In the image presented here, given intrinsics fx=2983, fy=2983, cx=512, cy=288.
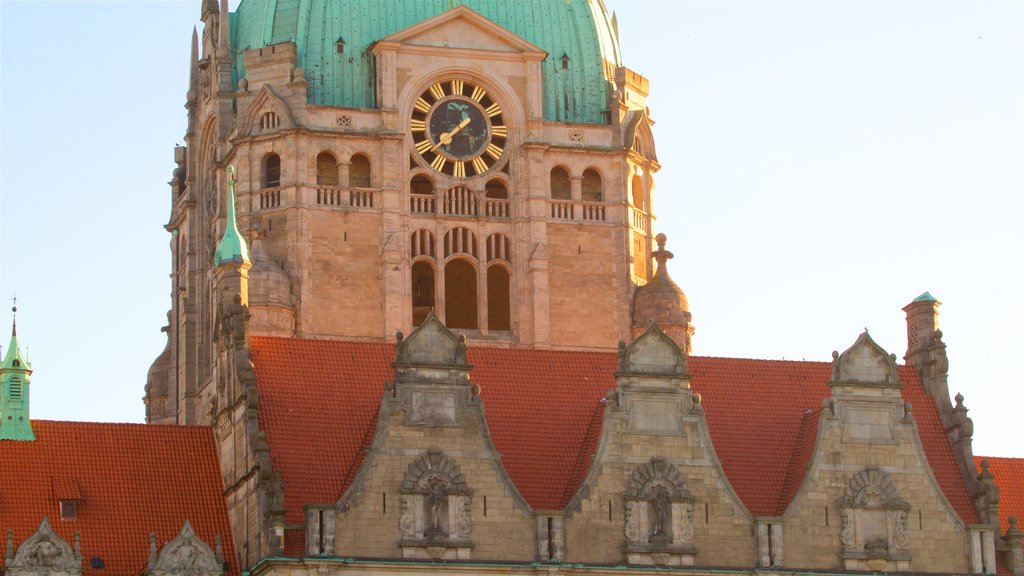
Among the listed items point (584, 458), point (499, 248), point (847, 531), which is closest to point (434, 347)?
point (584, 458)

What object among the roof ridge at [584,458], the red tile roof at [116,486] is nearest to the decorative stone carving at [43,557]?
the red tile roof at [116,486]

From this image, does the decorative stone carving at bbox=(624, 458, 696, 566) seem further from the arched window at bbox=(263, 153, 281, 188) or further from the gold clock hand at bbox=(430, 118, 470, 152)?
the arched window at bbox=(263, 153, 281, 188)

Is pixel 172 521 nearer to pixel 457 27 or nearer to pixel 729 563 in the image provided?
pixel 729 563

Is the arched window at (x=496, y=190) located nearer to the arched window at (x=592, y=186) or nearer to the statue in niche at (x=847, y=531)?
the arched window at (x=592, y=186)

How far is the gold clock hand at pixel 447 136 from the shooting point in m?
78.4

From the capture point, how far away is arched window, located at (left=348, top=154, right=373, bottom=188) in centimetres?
7788

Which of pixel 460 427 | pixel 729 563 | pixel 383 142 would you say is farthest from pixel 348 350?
pixel 383 142

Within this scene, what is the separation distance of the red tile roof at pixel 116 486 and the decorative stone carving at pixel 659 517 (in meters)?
8.08

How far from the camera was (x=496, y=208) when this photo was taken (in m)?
78.6

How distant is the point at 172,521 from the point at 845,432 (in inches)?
549

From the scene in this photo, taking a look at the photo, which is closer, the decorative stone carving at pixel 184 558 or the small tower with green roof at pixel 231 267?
the decorative stone carving at pixel 184 558

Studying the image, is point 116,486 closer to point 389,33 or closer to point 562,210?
point 562,210

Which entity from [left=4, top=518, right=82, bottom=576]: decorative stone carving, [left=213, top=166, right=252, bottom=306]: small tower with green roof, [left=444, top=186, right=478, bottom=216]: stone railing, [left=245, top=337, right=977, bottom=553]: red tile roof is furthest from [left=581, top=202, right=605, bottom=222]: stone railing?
[left=4, top=518, right=82, bottom=576]: decorative stone carving

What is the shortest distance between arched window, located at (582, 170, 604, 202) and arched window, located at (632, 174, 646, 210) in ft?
3.71
